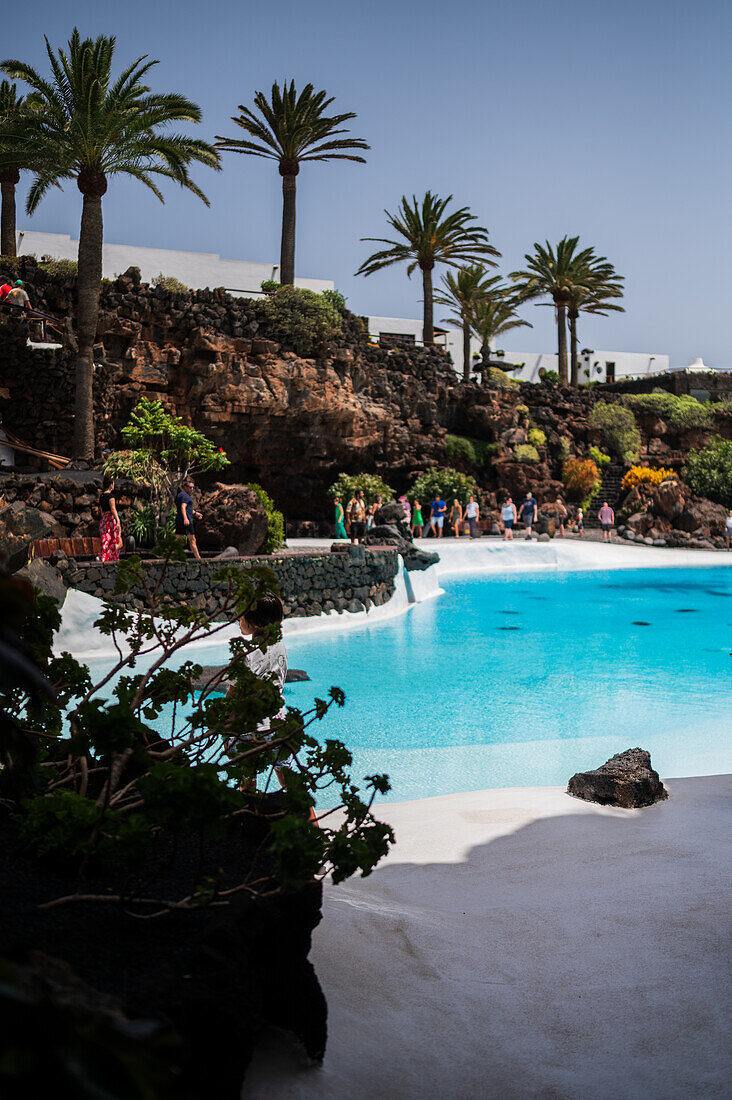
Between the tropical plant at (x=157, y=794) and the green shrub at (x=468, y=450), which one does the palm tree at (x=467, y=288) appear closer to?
the green shrub at (x=468, y=450)

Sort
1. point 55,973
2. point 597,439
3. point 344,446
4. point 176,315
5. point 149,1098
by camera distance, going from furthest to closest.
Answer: point 597,439 → point 344,446 → point 176,315 → point 55,973 → point 149,1098

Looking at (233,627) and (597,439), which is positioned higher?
(597,439)

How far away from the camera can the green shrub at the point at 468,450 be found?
3198 cm

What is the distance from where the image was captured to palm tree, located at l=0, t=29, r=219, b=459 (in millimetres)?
16969

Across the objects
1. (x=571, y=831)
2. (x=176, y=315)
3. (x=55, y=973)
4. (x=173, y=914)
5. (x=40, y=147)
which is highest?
(x=40, y=147)

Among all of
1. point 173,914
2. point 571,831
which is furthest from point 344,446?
point 173,914

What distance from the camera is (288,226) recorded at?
26688mm

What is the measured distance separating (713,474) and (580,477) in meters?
5.51

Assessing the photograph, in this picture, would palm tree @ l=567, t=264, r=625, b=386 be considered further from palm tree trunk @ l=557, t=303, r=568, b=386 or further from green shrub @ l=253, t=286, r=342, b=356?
green shrub @ l=253, t=286, r=342, b=356

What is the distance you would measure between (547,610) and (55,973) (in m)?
16.5

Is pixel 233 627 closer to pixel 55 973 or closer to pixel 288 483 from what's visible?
pixel 55 973

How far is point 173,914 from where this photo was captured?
2.28 metres

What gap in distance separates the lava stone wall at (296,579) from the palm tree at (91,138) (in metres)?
6.89

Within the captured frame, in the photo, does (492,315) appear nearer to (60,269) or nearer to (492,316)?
(492,316)
